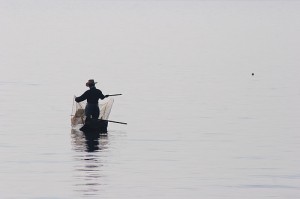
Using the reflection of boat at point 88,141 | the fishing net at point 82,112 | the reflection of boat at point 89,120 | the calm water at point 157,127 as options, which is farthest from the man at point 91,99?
the fishing net at point 82,112

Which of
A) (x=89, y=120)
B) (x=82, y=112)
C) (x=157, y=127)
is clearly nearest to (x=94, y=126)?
(x=89, y=120)

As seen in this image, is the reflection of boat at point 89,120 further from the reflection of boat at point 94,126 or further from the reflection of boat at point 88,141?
the reflection of boat at point 88,141

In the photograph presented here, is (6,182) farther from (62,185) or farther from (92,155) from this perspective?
(92,155)

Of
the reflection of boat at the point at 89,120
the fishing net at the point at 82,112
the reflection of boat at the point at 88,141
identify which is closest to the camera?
the reflection of boat at the point at 88,141

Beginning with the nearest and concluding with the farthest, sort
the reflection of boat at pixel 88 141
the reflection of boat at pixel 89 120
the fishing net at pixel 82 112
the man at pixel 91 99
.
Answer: the reflection of boat at pixel 88 141
the man at pixel 91 99
the reflection of boat at pixel 89 120
the fishing net at pixel 82 112

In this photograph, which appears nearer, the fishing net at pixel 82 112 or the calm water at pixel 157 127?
the calm water at pixel 157 127

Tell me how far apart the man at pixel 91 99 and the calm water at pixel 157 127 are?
0.89m

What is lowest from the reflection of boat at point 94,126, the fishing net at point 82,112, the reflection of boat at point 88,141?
the reflection of boat at point 88,141

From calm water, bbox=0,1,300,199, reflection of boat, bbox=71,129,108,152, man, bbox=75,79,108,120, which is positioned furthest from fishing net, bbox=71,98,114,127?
man, bbox=75,79,108,120

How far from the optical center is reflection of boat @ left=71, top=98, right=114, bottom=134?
158ft

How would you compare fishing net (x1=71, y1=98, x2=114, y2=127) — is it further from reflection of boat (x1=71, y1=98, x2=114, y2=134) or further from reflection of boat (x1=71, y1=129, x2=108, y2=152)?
reflection of boat (x1=71, y1=129, x2=108, y2=152)

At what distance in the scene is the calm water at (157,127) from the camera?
35.9 m

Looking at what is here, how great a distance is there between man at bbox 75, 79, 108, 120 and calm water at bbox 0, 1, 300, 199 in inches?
35.0

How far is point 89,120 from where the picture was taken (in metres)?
48.2
